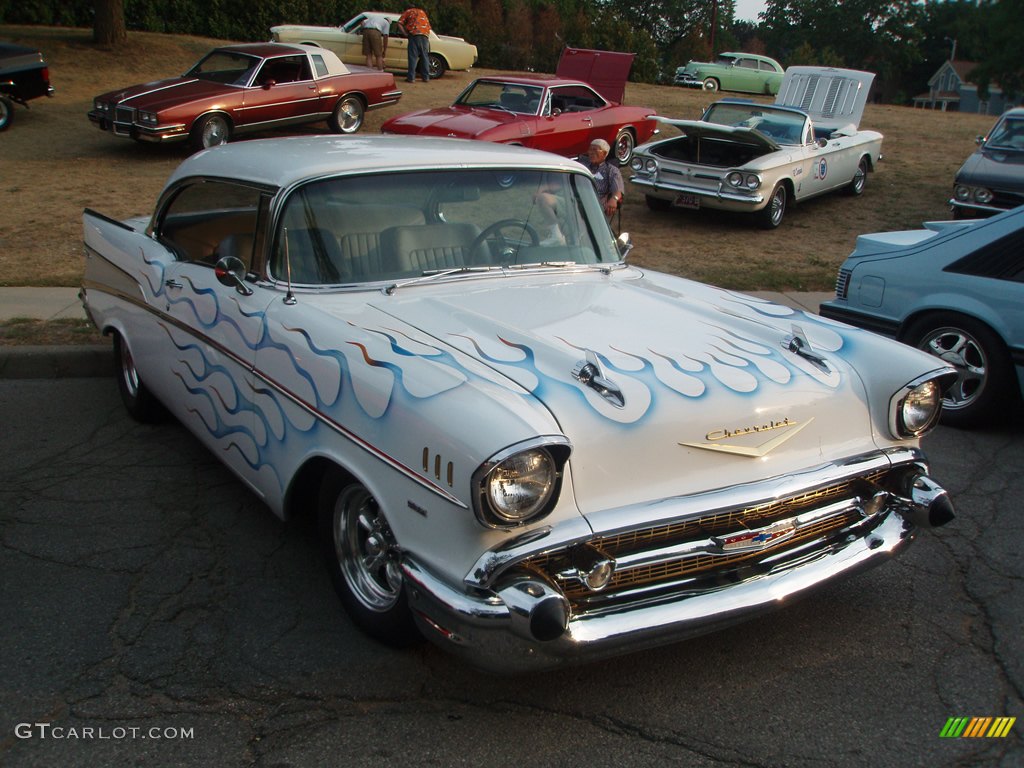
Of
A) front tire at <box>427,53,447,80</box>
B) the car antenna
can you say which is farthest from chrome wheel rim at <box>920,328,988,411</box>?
front tire at <box>427,53,447,80</box>

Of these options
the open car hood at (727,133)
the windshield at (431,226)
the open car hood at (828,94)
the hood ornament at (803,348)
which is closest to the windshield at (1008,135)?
the open car hood at (727,133)

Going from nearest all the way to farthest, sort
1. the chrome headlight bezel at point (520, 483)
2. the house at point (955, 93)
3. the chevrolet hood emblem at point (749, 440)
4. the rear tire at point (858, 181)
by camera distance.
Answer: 1. the chrome headlight bezel at point (520, 483)
2. the chevrolet hood emblem at point (749, 440)
3. the rear tire at point (858, 181)
4. the house at point (955, 93)

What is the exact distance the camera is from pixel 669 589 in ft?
9.56

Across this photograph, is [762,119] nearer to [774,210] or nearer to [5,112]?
[774,210]

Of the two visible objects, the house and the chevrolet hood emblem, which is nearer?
the chevrolet hood emblem

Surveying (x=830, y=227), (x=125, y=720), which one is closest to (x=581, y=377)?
(x=125, y=720)

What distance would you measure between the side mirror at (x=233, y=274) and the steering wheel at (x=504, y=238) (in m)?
0.97

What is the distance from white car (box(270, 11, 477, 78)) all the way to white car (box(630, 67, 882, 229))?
421 inches

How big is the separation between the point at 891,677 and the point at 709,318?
59.4 inches

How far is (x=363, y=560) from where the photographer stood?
3.36 m

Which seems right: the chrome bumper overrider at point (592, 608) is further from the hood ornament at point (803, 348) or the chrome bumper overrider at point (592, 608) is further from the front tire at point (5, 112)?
the front tire at point (5, 112)

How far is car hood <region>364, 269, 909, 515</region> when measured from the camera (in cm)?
291

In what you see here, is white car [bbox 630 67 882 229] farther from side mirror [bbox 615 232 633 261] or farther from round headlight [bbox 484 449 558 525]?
round headlight [bbox 484 449 558 525]

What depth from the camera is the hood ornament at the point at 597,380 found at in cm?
300
